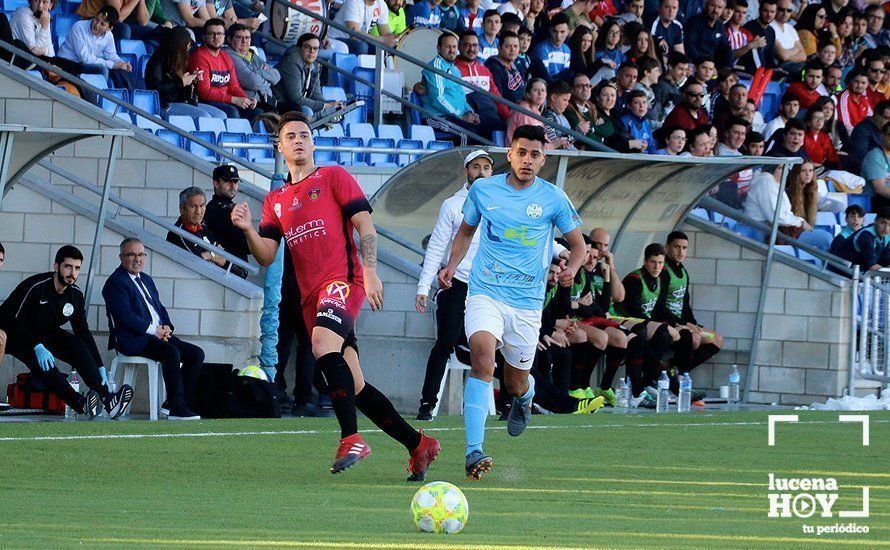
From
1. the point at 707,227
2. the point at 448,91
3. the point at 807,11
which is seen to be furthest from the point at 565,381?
the point at 807,11

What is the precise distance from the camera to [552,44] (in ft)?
70.5

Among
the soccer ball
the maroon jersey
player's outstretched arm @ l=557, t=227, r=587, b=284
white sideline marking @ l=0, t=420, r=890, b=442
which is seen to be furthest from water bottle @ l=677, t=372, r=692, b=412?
the soccer ball

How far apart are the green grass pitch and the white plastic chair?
0.78 m

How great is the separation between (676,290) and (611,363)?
3.86ft

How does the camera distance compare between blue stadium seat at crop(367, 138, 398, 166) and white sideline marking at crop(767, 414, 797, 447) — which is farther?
blue stadium seat at crop(367, 138, 398, 166)

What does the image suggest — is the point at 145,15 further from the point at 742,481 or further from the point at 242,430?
the point at 742,481

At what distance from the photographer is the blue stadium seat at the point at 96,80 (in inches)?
653

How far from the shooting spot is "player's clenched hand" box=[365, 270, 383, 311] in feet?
28.8

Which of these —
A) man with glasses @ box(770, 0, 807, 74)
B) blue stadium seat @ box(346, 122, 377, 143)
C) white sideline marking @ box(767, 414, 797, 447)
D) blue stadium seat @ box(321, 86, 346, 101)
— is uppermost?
man with glasses @ box(770, 0, 807, 74)

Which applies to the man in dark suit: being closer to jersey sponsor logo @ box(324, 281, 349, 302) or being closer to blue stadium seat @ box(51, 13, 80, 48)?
blue stadium seat @ box(51, 13, 80, 48)

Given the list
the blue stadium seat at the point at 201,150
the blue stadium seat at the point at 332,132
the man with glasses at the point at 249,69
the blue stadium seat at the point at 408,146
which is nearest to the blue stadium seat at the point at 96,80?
the blue stadium seat at the point at 201,150

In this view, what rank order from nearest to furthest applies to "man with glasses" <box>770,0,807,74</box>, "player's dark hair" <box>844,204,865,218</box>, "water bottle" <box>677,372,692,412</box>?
"water bottle" <box>677,372,692,412</box> → "player's dark hair" <box>844,204,865,218</box> → "man with glasses" <box>770,0,807,74</box>

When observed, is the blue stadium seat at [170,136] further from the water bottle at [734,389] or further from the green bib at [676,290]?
the water bottle at [734,389]

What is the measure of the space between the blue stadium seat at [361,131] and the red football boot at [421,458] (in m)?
9.43
